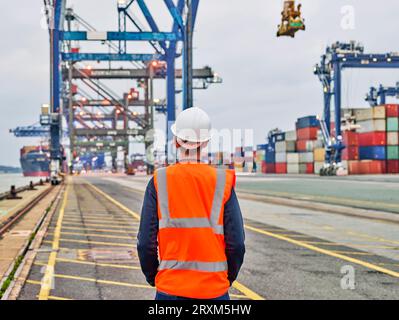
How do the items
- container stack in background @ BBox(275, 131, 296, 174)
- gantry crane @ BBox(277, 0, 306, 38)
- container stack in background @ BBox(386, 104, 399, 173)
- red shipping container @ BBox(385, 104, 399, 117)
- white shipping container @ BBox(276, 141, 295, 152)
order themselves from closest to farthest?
gantry crane @ BBox(277, 0, 306, 38) < container stack in background @ BBox(386, 104, 399, 173) < red shipping container @ BBox(385, 104, 399, 117) < white shipping container @ BBox(276, 141, 295, 152) < container stack in background @ BBox(275, 131, 296, 174)

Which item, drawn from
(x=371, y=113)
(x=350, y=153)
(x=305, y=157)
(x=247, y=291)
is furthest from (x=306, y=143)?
→ (x=247, y=291)

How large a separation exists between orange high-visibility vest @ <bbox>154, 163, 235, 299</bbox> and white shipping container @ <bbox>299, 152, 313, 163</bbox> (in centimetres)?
8935

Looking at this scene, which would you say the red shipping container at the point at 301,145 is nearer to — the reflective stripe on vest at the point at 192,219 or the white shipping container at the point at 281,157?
the white shipping container at the point at 281,157

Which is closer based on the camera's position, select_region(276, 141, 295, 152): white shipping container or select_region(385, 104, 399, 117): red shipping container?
select_region(385, 104, 399, 117): red shipping container

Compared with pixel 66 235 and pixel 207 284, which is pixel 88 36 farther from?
pixel 207 284

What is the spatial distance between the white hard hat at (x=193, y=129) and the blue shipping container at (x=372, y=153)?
74.9 meters

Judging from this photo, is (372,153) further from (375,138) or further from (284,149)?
(284,149)

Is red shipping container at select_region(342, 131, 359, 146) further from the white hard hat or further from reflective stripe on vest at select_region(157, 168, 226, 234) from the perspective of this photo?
reflective stripe on vest at select_region(157, 168, 226, 234)

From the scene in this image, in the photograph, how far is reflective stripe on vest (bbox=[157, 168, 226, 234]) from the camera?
2869 millimetres

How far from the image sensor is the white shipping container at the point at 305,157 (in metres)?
90.5

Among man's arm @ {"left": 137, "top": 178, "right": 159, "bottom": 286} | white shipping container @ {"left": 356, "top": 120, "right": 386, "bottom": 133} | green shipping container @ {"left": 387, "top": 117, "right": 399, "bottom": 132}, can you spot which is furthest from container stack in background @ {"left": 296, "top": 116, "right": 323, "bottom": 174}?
man's arm @ {"left": 137, "top": 178, "right": 159, "bottom": 286}

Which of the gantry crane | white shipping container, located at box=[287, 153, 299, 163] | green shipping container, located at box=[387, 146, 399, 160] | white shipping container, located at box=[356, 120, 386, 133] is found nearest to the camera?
the gantry crane

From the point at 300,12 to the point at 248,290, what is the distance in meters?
21.9
